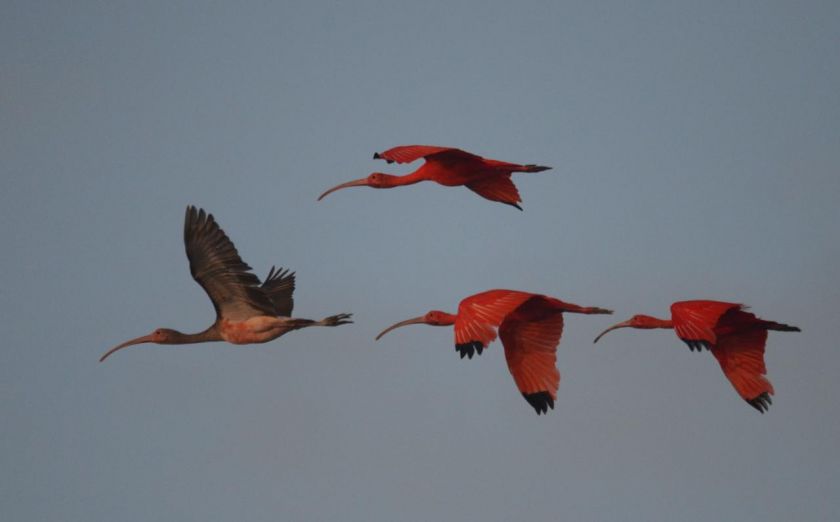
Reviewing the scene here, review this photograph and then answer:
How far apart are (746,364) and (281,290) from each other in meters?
11.2

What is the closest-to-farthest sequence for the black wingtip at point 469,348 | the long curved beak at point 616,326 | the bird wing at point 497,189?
the black wingtip at point 469,348, the bird wing at point 497,189, the long curved beak at point 616,326

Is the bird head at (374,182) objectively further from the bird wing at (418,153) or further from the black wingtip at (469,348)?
the black wingtip at (469,348)

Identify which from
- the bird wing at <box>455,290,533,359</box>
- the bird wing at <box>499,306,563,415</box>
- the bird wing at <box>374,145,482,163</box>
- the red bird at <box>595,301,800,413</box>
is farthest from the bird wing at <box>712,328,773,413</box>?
the bird wing at <box>374,145,482,163</box>

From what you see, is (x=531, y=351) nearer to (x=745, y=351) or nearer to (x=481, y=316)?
(x=481, y=316)

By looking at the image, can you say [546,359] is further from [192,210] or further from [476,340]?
[192,210]

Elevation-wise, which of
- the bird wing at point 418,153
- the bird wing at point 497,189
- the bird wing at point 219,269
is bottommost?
the bird wing at point 219,269

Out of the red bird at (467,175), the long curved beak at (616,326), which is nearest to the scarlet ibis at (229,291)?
the red bird at (467,175)

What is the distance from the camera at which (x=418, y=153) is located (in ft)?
114

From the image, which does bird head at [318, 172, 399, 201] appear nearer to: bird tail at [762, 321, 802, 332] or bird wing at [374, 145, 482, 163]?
bird wing at [374, 145, 482, 163]

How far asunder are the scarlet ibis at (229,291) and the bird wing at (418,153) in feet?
11.4

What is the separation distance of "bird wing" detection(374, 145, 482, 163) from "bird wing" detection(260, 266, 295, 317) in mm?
5903

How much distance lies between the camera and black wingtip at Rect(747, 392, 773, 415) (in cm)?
3562

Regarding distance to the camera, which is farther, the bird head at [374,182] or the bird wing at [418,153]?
the bird head at [374,182]

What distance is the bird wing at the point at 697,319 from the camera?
32.8m
